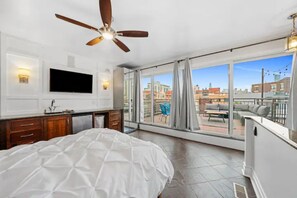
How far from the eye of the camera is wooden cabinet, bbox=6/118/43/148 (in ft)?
7.89

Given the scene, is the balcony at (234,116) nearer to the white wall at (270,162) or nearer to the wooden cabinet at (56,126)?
the white wall at (270,162)

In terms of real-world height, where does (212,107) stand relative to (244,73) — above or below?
below

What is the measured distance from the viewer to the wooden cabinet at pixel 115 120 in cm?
422

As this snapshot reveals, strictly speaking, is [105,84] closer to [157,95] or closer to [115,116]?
[115,116]

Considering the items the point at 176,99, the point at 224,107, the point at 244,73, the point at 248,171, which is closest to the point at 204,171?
the point at 248,171

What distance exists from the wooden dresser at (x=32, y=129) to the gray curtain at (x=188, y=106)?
10.00 feet

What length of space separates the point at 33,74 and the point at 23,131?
1.36 m

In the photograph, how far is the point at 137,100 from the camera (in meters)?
5.32

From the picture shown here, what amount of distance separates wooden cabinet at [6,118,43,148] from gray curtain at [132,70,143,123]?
3132 millimetres

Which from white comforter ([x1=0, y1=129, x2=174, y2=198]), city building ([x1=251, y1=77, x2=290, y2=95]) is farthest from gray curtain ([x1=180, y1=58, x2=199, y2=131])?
white comforter ([x1=0, y1=129, x2=174, y2=198])

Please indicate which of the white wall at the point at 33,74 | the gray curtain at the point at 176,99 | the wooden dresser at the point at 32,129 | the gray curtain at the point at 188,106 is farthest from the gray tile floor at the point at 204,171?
the white wall at the point at 33,74

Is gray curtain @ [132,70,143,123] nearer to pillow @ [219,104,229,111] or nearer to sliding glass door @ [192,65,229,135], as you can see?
sliding glass door @ [192,65,229,135]

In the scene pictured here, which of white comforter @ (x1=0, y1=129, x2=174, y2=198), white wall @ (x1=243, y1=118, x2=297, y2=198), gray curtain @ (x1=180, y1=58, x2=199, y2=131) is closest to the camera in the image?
white comforter @ (x1=0, y1=129, x2=174, y2=198)

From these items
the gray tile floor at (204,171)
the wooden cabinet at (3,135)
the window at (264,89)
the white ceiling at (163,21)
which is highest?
the white ceiling at (163,21)
